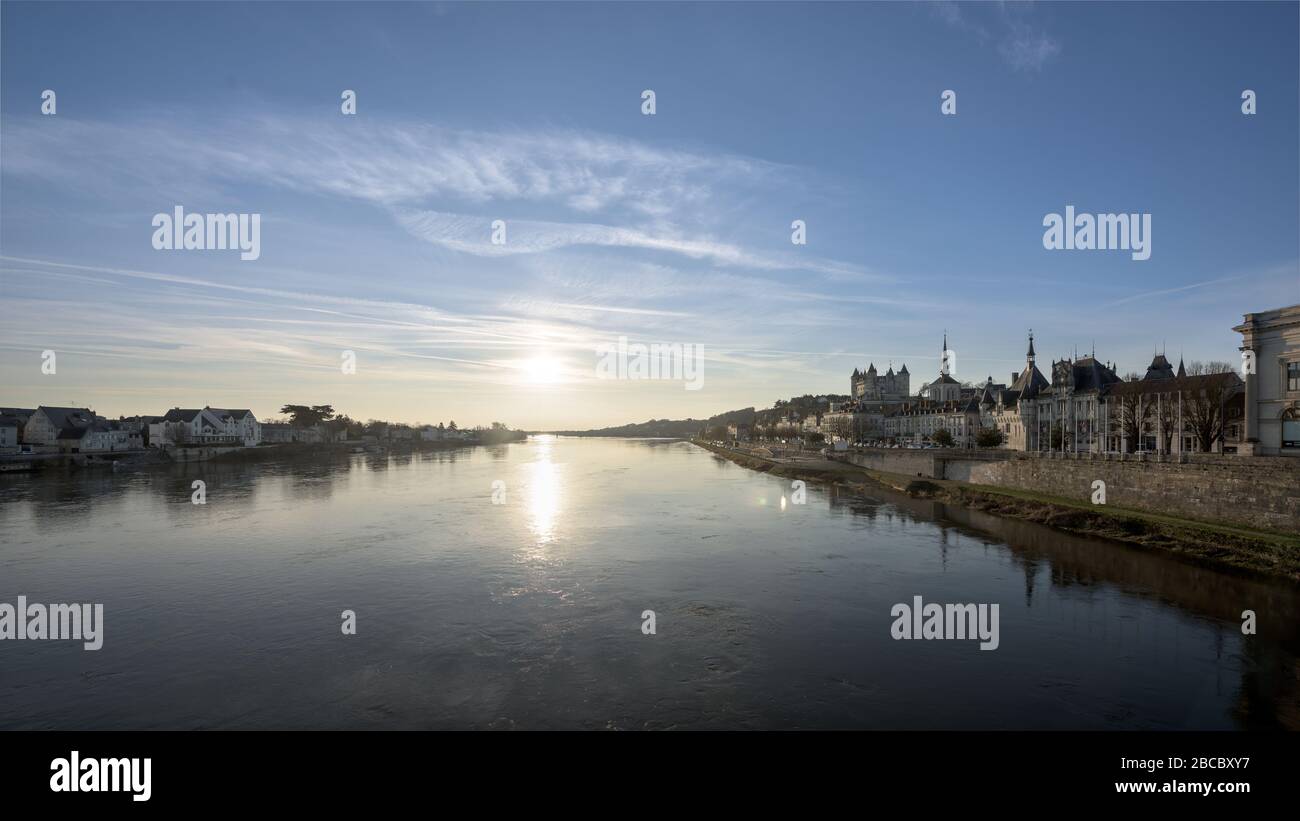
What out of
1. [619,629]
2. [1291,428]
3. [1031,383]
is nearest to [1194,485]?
[1291,428]

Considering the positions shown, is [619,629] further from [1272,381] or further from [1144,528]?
[1272,381]

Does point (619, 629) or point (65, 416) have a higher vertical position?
point (65, 416)

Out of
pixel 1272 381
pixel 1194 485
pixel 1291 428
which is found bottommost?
pixel 1194 485

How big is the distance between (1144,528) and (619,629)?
30.1 meters

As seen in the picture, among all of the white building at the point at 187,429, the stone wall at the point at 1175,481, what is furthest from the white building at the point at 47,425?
the stone wall at the point at 1175,481

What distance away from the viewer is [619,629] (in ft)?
65.2

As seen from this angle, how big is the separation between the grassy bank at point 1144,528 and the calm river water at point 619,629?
1.62m

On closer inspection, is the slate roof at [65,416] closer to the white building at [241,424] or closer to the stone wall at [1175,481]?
the white building at [241,424]

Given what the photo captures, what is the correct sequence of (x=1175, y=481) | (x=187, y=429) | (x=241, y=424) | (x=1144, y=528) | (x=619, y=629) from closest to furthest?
(x=619, y=629) → (x=1144, y=528) → (x=1175, y=481) → (x=187, y=429) → (x=241, y=424)

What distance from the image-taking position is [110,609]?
22.0 metres

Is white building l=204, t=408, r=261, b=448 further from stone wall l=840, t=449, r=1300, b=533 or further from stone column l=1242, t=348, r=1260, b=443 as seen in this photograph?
stone column l=1242, t=348, r=1260, b=443

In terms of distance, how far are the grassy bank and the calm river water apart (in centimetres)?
162

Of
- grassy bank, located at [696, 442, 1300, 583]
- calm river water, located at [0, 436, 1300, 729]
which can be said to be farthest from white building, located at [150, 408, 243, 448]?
grassy bank, located at [696, 442, 1300, 583]
